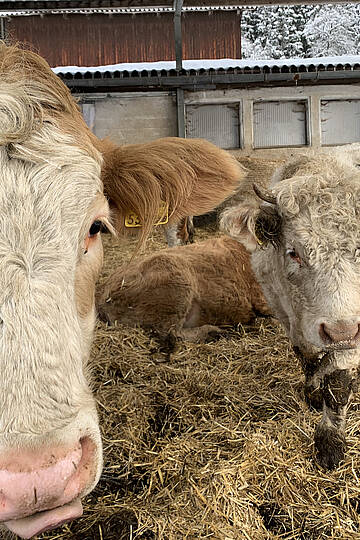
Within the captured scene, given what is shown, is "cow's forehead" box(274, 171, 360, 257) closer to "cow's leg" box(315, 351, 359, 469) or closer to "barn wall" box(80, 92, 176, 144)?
"cow's leg" box(315, 351, 359, 469)

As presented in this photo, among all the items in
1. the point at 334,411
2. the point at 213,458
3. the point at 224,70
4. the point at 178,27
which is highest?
the point at 178,27

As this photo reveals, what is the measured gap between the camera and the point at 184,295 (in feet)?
18.2

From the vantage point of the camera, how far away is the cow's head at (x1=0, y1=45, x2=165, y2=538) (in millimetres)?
1428

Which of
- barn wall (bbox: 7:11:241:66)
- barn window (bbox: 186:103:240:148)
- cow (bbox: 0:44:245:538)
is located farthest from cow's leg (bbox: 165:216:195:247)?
barn wall (bbox: 7:11:241:66)

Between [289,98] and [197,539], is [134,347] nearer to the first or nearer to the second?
[197,539]

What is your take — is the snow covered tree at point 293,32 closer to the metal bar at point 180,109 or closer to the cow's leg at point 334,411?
the metal bar at point 180,109

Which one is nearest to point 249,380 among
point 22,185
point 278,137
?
point 22,185

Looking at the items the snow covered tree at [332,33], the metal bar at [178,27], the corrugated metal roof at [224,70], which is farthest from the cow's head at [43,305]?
the snow covered tree at [332,33]

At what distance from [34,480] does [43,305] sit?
519 mm

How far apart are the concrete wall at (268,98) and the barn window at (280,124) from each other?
0.15 metres

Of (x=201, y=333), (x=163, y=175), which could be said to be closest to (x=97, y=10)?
(x=201, y=333)

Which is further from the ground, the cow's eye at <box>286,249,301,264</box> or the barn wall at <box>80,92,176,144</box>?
the barn wall at <box>80,92,176,144</box>

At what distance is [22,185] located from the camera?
1.80 m

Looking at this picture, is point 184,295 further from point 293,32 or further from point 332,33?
point 332,33
